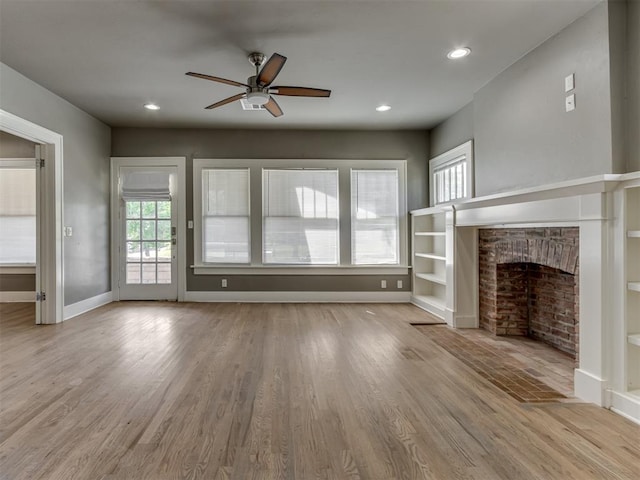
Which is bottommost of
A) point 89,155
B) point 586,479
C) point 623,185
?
point 586,479

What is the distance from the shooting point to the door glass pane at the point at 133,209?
18.6 feet

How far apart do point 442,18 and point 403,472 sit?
310 cm

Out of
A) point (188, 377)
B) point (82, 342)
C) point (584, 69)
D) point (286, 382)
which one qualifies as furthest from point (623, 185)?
point (82, 342)

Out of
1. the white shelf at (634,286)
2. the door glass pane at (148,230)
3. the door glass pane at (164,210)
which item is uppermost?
the door glass pane at (164,210)

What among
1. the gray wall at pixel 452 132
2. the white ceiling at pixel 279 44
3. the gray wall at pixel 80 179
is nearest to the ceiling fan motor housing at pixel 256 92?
the white ceiling at pixel 279 44

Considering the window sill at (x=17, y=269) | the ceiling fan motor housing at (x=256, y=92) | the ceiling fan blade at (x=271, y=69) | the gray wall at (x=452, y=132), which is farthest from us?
the window sill at (x=17, y=269)

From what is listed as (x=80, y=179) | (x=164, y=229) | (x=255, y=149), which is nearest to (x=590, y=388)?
(x=255, y=149)

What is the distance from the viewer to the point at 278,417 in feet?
6.97

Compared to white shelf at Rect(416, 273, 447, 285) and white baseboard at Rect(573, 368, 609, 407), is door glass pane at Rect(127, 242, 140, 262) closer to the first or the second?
white shelf at Rect(416, 273, 447, 285)

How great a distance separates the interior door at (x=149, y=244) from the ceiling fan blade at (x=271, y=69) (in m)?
3.24

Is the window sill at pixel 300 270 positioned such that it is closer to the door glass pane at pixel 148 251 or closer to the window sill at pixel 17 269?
the door glass pane at pixel 148 251

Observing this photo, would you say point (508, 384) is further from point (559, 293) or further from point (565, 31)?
point (565, 31)

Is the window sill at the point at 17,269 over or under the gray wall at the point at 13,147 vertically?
under

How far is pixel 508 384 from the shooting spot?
262 centimetres
